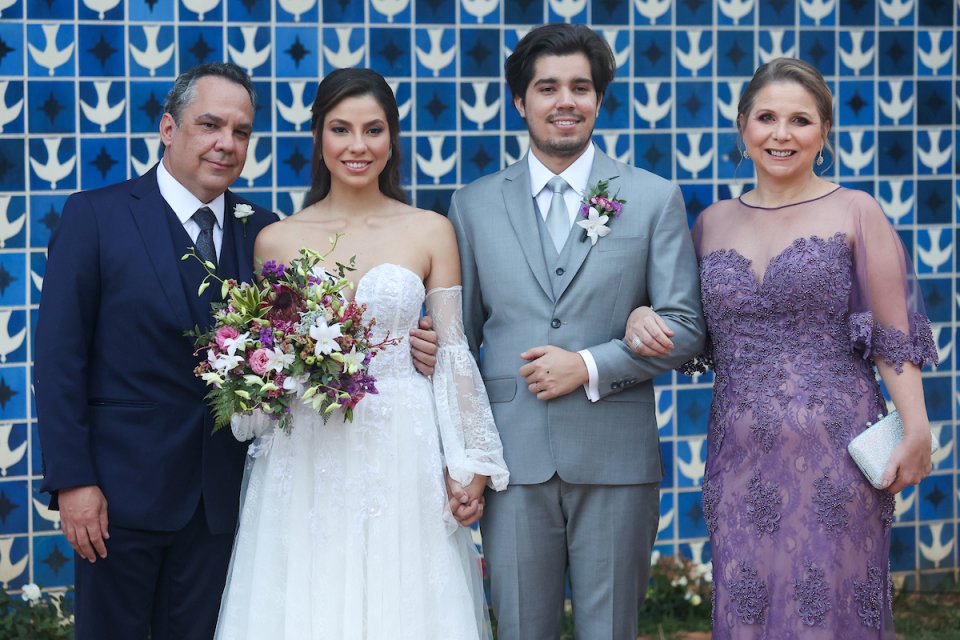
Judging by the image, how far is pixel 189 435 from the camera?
3.94m

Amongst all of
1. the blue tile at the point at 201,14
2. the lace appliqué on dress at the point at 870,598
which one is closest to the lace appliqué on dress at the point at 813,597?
the lace appliqué on dress at the point at 870,598

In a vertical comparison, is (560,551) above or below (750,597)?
above

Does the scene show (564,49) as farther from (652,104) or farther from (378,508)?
(652,104)

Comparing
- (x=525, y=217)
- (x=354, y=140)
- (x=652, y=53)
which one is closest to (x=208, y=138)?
(x=354, y=140)

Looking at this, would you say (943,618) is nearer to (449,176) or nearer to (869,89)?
(869,89)

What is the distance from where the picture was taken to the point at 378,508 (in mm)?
3834

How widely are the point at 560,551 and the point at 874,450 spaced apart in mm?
1034

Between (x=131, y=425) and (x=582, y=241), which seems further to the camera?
(x=582, y=241)

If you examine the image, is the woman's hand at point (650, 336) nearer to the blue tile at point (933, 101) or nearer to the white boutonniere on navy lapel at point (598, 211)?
the white boutonniere on navy lapel at point (598, 211)

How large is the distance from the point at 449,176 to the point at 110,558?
2.42m

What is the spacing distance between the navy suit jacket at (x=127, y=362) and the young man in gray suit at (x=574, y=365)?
37.3 inches

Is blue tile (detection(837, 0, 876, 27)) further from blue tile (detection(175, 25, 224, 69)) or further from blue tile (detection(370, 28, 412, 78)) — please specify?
blue tile (detection(175, 25, 224, 69))

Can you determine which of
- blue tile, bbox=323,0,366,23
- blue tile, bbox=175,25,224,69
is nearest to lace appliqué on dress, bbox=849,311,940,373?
blue tile, bbox=323,0,366,23

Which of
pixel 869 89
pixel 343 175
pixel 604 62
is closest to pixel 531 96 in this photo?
pixel 604 62
